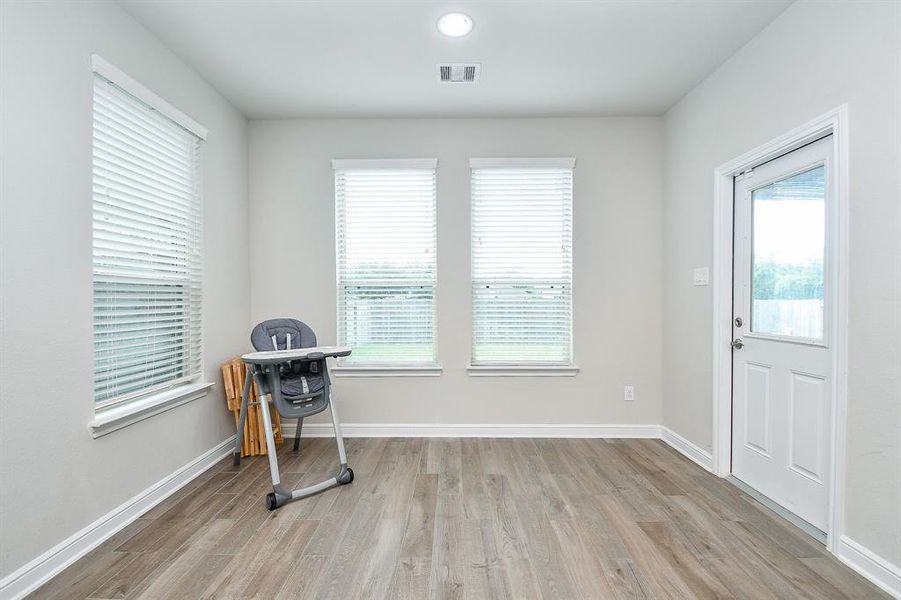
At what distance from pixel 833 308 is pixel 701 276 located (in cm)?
115

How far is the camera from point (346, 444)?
367 cm

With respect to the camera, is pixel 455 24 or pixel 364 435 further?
pixel 364 435

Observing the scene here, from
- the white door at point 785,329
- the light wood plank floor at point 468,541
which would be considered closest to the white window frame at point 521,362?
the light wood plank floor at point 468,541

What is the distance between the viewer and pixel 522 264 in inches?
152

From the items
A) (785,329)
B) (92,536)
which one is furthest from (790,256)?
(92,536)

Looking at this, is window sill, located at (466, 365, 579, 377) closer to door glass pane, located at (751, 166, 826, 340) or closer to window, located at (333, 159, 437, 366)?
window, located at (333, 159, 437, 366)

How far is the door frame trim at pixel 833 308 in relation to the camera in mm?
2039

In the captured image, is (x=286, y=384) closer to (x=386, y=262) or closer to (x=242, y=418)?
(x=242, y=418)

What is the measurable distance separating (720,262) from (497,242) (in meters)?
1.69

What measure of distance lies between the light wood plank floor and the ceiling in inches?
110

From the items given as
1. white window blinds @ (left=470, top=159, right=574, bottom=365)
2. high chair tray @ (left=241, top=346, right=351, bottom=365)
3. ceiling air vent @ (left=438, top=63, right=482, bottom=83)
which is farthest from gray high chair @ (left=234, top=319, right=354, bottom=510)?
ceiling air vent @ (left=438, top=63, right=482, bottom=83)

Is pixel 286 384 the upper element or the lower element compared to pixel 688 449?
upper

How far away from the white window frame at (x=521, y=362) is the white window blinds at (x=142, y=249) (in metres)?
2.13

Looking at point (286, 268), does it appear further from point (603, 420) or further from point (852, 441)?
point (852, 441)
